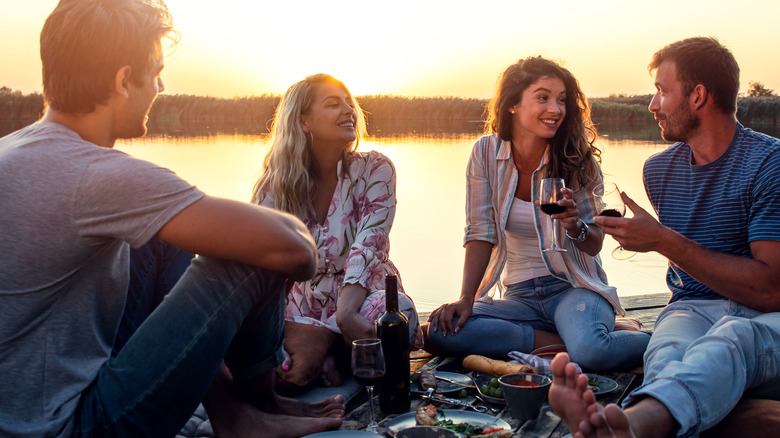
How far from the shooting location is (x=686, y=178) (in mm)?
2924

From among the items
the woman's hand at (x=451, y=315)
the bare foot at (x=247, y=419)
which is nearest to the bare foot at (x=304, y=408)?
the bare foot at (x=247, y=419)

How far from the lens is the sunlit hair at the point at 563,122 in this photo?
140 inches

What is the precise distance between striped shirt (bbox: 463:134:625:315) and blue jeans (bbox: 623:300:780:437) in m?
0.82

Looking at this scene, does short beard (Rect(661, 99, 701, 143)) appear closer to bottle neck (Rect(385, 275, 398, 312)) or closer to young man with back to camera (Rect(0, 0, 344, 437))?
bottle neck (Rect(385, 275, 398, 312))

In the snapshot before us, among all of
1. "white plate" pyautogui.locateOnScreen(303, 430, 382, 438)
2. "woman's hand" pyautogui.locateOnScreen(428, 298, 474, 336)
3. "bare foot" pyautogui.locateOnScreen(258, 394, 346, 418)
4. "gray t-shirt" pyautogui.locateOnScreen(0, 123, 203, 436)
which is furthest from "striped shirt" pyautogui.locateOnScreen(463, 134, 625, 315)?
"gray t-shirt" pyautogui.locateOnScreen(0, 123, 203, 436)

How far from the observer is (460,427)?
235 cm

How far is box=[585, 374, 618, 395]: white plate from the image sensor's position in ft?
9.00

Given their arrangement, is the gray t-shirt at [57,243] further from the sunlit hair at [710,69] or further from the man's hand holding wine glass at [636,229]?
the sunlit hair at [710,69]

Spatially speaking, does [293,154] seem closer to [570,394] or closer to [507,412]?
[507,412]

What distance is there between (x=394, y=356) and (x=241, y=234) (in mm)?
934

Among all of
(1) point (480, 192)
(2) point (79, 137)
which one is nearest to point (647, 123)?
(1) point (480, 192)

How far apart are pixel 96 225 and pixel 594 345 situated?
2294 mm

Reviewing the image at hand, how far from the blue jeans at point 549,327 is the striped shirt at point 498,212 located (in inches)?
4.1

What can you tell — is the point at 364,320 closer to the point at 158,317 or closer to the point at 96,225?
the point at 158,317
